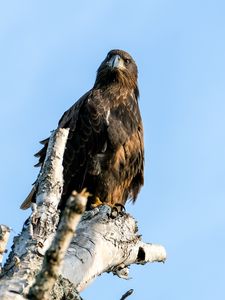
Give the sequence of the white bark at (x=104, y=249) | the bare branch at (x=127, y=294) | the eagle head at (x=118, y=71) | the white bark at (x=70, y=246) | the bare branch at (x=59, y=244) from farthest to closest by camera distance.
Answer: the eagle head at (x=118, y=71) → the white bark at (x=104, y=249) → the bare branch at (x=127, y=294) → the white bark at (x=70, y=246) → the bare branch at (x=59, y=244)

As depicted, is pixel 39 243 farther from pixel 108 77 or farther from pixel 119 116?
pixel 108 77

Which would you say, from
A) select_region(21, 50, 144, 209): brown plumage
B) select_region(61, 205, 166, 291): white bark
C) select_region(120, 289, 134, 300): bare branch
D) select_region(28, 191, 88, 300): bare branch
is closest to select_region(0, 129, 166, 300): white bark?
select_region(61, 205, 166, 291): white bark

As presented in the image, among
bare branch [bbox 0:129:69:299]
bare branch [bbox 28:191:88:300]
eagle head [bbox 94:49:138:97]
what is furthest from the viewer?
eagle head [bbox 94:49:138:97]

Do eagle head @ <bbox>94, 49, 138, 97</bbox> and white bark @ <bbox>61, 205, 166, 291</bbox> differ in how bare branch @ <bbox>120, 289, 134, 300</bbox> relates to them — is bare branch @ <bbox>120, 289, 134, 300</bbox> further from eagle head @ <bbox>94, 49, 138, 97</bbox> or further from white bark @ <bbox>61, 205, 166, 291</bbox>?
eagle head @ <bbox>94, 49, 138, 97</bbox>

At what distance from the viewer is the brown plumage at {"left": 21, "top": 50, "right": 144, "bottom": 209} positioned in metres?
7.69

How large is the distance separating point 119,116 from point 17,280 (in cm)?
506

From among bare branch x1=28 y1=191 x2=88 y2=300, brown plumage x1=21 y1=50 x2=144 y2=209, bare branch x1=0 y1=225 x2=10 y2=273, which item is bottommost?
bare branch x1=28 y1=191 x2=88 y2=300

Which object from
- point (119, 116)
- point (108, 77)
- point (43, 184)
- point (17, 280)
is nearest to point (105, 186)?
point (119, 116)

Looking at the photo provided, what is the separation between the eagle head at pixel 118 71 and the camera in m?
9.12

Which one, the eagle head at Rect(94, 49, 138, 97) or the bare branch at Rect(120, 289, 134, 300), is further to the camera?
the eagle head at Rect(94, 49, 138, 97)

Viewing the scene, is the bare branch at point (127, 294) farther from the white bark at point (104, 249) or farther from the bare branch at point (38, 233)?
the bare branch at point (38, 233)

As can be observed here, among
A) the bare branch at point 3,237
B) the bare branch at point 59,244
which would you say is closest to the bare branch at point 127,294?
the bare branch at point 3,237

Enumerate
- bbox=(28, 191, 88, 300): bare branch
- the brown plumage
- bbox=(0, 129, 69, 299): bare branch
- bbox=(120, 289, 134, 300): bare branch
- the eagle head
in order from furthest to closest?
1. the eagle head
2. the brown plumage
3. bbox=(120, 289, 134, 300): bare branch
4. bbox=(0, 129, 69, 299): bare branch
5. bbox=(28, 191, 88, 300): bare branch

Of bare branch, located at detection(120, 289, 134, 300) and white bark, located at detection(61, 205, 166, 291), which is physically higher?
white bark, located at detection(61, 205, 166, 291)
